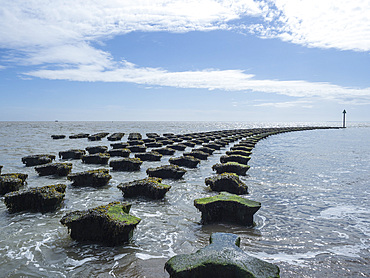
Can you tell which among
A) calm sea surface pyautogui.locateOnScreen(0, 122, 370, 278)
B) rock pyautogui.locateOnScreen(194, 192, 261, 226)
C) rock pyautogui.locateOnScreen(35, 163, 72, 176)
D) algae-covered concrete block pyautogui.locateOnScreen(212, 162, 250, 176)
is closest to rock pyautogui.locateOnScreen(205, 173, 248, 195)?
calm sea surface pyautogui.locateOnScreen(0, 122, 370, 278)

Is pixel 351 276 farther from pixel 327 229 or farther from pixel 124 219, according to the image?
pixel 124 219

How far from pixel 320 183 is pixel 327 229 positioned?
22.9 feet

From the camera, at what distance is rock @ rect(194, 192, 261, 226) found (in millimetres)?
7770

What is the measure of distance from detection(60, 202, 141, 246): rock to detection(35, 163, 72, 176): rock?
8.80 meters

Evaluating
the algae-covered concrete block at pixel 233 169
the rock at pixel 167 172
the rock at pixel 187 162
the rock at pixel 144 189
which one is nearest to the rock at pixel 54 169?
the rock at pixel 167 172

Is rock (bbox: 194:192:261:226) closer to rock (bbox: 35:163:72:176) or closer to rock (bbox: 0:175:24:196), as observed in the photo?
rock (bbox: 0:175:24:196)

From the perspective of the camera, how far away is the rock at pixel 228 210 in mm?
7770

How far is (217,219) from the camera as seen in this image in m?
8.02

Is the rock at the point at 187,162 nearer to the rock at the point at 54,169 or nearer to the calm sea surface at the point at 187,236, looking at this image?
the calm sea surface at the point at 187,236

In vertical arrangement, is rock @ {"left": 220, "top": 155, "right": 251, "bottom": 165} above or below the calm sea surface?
above

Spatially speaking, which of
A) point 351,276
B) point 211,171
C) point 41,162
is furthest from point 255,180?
point 41,162

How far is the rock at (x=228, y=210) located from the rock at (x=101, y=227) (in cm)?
215

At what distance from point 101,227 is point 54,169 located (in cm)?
1007

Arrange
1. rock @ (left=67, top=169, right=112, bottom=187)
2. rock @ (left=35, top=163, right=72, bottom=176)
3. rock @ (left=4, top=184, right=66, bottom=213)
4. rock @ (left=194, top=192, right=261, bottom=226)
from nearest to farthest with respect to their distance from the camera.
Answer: rock @ (left=194, top=192, right=261, bottom=226)
rock @ (left=4, top=184, right=66, bottom=213)
rock @ (left=67, top=169, right=112, bottom=187)
rock @ (left=35, top=163, right=72, bottom=176)
